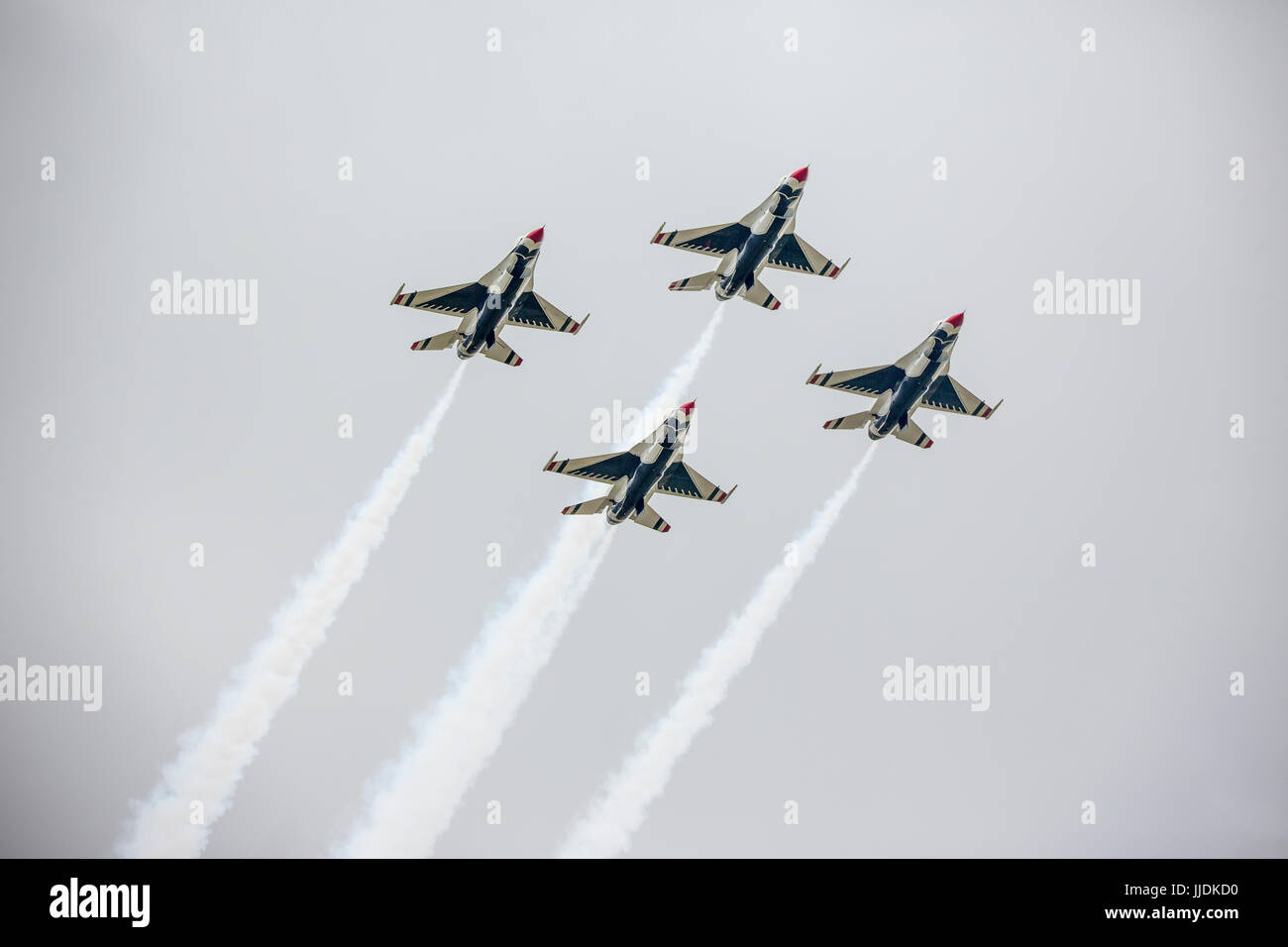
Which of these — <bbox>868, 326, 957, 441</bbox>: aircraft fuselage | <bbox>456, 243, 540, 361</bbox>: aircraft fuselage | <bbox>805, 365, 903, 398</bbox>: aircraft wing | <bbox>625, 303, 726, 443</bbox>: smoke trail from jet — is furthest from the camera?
<bbox>625, 303, 726, 443</bbox>: smoke trail from jet

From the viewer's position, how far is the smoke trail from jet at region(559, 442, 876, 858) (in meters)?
65.8

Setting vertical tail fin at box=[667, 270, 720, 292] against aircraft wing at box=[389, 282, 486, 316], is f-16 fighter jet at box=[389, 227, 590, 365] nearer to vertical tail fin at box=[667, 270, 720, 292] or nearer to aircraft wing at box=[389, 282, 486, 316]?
aircraft wing at box=[389, 282, 486, 316]

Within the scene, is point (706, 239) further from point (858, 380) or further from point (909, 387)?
point (909, 387)

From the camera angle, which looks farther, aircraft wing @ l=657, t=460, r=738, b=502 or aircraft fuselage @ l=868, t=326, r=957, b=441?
aircraft wing @ l=657, t=460, r=738, b=502

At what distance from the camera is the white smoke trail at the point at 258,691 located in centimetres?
6431

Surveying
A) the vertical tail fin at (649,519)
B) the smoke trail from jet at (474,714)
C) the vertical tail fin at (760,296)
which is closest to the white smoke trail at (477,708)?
the smoke trail from jet at (474,714)

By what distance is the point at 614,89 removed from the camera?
104 m

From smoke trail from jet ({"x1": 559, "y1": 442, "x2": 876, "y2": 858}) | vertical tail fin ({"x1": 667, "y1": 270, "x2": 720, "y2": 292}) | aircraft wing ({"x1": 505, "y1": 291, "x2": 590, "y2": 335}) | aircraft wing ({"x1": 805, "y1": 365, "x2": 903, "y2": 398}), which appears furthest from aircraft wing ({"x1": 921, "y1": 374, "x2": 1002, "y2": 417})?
aircraft wing ({"x1": 505, "y1": 291, "x2": 590, "y2": 335})

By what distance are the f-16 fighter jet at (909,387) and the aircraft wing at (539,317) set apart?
12542 millimetres

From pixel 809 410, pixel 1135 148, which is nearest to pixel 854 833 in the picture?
pixel 809 410

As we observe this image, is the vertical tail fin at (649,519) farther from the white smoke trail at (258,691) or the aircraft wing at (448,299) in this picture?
the white smoke trail at (258,691)

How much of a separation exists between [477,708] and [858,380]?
85.2 feet

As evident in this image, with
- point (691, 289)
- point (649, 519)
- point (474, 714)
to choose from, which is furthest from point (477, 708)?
point (691, 289)

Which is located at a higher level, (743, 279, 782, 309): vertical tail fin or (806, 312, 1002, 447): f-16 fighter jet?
(743, 279, 782, 309): vertical tail fin
